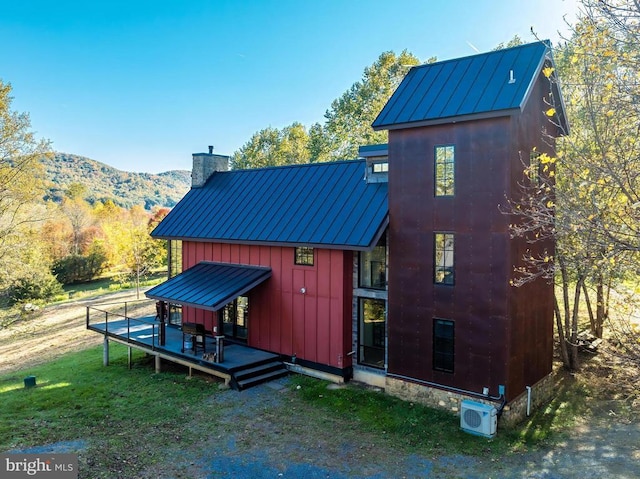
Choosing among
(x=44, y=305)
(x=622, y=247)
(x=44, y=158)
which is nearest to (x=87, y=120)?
(x=44, y=305)

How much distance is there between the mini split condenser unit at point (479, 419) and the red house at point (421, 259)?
1.56 ft

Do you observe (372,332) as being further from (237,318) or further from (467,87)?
(467,87)

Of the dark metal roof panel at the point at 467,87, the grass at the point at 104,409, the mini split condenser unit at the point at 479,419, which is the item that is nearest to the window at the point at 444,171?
the dark metal roof panel at the point at 467,87

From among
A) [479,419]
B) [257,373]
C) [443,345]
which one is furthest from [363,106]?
[479,419]

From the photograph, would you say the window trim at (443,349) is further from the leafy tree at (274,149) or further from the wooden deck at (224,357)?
the leafy tree at (274,149)

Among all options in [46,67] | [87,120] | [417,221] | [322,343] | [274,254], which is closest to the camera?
A: [417,221]

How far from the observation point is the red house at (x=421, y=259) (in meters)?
9.68

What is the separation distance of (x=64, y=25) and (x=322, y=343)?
106 feet

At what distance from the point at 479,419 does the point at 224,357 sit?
714 centimetres

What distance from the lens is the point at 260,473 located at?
7.77m

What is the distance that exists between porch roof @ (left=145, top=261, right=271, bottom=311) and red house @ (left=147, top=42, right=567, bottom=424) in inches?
2.7

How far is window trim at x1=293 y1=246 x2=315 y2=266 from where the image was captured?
1261cm

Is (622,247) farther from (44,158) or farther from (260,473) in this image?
(44,158)

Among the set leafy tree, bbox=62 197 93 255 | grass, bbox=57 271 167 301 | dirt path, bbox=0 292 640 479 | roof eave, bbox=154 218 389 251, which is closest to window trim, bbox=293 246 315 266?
roof eave, bbox=154 218 389 251
